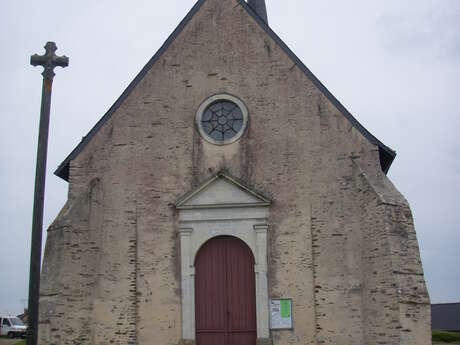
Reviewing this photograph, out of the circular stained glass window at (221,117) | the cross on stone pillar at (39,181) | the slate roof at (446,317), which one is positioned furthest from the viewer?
the slate roof at (446,317)

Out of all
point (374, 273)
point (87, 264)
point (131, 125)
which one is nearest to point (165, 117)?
point (131, 125)

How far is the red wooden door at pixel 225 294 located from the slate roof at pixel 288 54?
3752 mm

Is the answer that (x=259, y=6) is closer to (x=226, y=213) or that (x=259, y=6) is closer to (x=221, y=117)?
(x=221, y=117)

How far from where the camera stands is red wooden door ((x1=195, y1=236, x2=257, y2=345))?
13.5 metres

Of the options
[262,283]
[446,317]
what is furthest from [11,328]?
[446,317]

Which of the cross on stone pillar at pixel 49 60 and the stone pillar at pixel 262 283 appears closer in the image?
the cross on stone pillar at pixel 49 60

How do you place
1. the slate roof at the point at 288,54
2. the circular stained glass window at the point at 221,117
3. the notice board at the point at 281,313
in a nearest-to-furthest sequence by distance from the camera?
the notice board at the point at 281,313
the slate roof at the point at 288,54
the circular stained glass window at the point at 221,117

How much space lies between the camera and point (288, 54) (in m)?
14.6

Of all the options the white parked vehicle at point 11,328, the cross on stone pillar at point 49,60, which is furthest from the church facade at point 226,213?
the white parked vehicle at point 11,328

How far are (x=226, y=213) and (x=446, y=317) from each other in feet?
94.6

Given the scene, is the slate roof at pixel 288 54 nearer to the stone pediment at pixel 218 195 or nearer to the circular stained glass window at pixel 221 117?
the circular stained glass window at pixel 221 117

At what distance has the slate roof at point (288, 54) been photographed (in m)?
14.0

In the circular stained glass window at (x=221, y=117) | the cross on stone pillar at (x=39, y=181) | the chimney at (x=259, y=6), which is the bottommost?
the cross on stone pillar at (x=39, y=181)

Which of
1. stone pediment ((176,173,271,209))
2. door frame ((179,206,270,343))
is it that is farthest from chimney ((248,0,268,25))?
door frame ((179,206,270,343))
